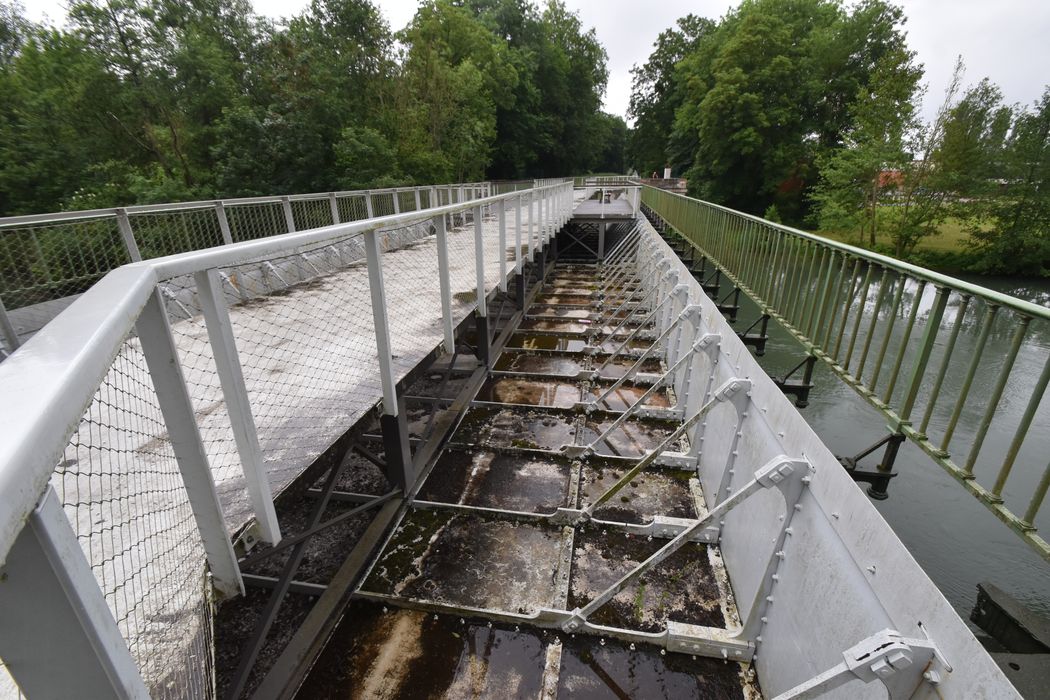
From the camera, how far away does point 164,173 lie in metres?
19.4

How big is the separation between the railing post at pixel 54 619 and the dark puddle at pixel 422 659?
2106mm

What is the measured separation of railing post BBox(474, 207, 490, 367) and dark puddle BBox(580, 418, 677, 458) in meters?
1.45

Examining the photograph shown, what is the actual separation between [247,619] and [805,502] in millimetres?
3073

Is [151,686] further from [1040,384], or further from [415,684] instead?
[1040,384]

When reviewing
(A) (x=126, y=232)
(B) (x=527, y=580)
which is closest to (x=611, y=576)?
(B) (x=527, y=580)

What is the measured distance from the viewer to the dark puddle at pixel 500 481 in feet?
12.5

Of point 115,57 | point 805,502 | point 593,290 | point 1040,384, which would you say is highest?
point 115,57

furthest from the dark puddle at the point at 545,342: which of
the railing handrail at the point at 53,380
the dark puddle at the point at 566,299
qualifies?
the railing handrail at the point at 53,380

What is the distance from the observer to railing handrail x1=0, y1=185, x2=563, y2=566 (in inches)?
16.6

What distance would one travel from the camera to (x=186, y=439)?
143 cm

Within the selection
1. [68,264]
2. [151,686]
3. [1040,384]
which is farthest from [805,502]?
[68,264]

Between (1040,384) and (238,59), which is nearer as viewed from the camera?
(1040,384)

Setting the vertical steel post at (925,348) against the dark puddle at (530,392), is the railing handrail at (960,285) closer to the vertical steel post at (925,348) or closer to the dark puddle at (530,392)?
the vertical steel post at (925,348)

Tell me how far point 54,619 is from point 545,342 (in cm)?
707
